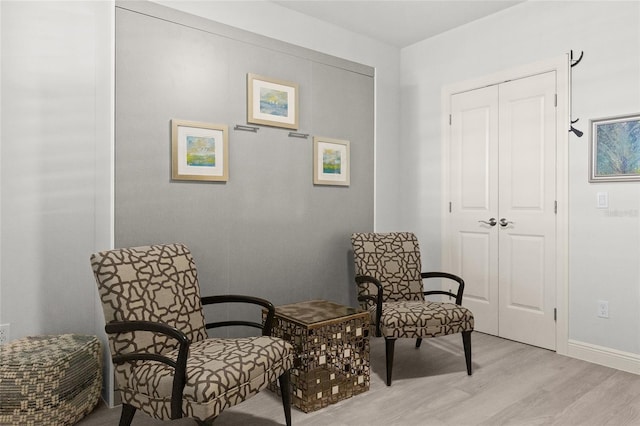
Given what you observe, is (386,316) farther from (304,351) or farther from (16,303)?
(16,303)

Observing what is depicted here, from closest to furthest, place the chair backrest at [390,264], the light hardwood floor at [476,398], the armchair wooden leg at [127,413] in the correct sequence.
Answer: the armchair wooden leg at [127,413], the light hardwood floor at [476,398], the chair backrest at [390,264]

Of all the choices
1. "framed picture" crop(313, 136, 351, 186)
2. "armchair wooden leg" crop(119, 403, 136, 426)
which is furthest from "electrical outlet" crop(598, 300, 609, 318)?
"armchair wooden leg" crop(119, 403, 136, 426)

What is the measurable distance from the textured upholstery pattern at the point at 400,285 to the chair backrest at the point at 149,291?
1.26 meters

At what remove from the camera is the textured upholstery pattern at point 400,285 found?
2785 millimetres

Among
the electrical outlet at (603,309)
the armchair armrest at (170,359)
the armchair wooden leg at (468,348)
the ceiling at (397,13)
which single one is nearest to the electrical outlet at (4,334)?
the armchair armrest at (170,359)

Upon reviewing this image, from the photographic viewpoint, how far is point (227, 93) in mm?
3006

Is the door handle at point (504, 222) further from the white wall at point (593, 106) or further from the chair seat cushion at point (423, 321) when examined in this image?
the chair seat cushion at point (423, 321)

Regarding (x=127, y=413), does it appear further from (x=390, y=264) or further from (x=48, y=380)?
(x=390, y=264)

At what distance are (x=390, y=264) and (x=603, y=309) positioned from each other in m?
1.54

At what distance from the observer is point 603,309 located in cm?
304

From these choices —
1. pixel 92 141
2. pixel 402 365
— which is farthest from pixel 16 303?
pixel 402 365

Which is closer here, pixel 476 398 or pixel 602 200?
pixel 476 398

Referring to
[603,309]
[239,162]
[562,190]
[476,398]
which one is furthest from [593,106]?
[239,162]

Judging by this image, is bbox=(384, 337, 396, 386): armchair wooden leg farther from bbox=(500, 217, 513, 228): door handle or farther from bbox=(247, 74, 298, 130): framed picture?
bbox=(247, 74, 298, 130): framed picture
